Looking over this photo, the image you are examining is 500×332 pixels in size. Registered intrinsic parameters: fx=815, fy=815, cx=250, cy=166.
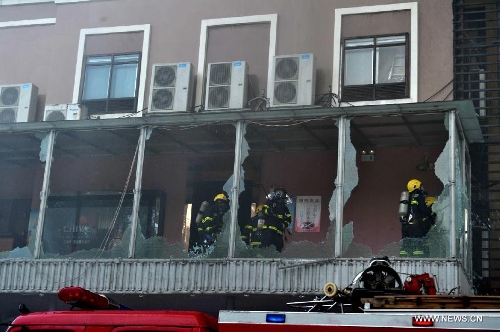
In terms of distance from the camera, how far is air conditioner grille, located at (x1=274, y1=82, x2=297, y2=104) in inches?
698

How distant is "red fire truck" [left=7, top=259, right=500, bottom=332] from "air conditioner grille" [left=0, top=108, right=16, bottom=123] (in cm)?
1289

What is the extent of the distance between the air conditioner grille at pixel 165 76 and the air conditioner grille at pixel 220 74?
950 millimetres

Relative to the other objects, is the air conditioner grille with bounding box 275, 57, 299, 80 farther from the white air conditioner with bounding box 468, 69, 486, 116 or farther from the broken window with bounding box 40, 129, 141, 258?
the white air conditioner with bounding box 468, 69, 486, 116

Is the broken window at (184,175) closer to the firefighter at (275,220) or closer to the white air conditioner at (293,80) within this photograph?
the white air conditioner at (293,80)

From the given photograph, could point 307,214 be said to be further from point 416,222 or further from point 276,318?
point 276,318

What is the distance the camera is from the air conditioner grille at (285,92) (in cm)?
1773

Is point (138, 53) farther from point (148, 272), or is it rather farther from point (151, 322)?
point (151, 322)

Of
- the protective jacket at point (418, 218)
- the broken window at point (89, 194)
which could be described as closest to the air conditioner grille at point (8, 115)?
the broken window at point (89, 194)

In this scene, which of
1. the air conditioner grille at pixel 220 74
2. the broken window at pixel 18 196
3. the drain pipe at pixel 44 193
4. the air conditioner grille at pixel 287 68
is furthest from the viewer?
the broken window at pixel 18 196

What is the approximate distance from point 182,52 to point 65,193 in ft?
14.9

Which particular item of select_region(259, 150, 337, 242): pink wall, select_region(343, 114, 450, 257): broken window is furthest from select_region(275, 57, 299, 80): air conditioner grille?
select_region(259, 150, 337, 242): pink wall

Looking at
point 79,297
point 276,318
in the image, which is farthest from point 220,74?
point 276,318

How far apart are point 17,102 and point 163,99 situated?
4.29 meters

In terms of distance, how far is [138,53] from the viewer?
20.5 metres
